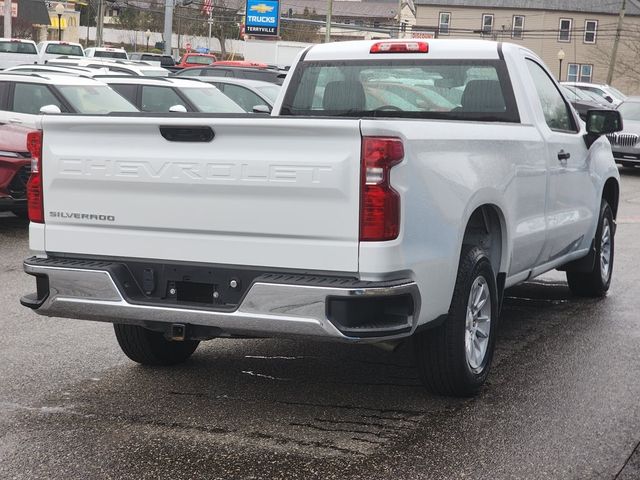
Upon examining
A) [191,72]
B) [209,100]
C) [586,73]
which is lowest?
[586,73]

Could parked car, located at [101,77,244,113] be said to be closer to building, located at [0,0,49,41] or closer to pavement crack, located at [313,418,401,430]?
pavement crack, located at [313,418,401,430]

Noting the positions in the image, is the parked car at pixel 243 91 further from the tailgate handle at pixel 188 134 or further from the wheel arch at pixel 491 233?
the tailgate handle at pixel 188 134

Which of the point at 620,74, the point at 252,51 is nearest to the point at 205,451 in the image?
the point at 252,51

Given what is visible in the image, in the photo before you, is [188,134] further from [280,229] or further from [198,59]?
[198,59]

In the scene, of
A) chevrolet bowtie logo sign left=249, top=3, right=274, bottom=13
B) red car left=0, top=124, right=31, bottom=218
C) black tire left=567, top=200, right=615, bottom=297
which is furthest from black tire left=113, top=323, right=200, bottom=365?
chevrolet bowtie logo sign left=249, top=3, right=274, bottom=13

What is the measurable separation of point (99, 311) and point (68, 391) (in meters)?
0.83

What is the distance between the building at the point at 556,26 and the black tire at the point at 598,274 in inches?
2954

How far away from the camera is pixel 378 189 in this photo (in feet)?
16.1

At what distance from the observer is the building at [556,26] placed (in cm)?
8325

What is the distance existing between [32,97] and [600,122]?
7704 mm

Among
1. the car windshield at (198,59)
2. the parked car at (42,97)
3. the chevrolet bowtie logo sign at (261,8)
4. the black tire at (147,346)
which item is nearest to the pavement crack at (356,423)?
the black tire at (147,346)

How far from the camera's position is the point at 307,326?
4.99 meters

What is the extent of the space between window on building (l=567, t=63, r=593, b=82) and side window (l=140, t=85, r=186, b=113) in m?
70.8

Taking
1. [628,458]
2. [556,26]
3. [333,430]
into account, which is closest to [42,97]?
[333,430]
